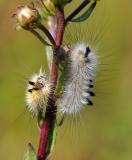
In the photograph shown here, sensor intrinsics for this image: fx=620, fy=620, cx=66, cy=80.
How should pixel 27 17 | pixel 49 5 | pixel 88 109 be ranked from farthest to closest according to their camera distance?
pixel 88 109 → pixel 49 5 → pixel 27 17

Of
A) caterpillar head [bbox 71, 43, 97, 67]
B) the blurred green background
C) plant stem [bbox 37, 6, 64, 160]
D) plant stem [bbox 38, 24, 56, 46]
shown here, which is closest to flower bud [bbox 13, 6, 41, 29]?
plant stem [bbox 38, 24, 56, 46]

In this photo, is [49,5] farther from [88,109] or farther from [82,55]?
[88,109]

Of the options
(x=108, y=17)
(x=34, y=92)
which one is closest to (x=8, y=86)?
(x=108, y=17)

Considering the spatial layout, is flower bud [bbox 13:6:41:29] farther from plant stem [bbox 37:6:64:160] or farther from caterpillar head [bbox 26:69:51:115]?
caterpillar head [bbox 26:69:51:115]

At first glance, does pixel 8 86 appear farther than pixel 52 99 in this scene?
Yes

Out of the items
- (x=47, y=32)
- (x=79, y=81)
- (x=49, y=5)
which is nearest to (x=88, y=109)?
(x=79, y=81)

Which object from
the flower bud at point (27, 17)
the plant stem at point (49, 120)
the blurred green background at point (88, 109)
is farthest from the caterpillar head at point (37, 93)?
the blurred green background at point (88, 109)

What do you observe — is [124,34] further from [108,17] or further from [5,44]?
[5,44]
